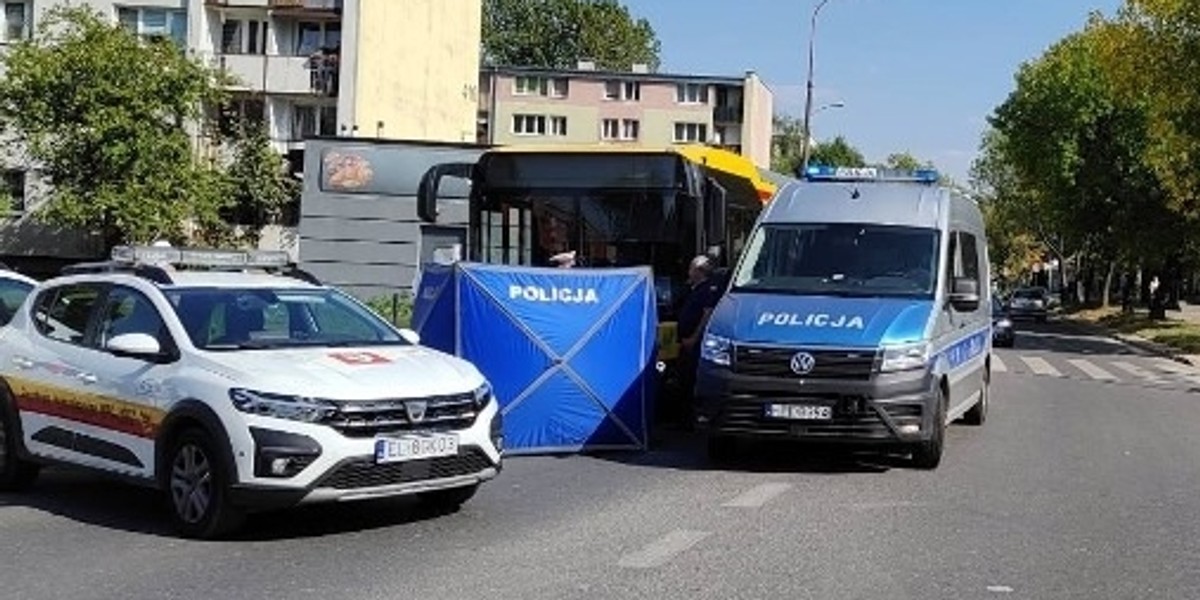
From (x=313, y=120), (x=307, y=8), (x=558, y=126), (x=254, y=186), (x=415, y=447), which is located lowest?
(x=415, y=447)

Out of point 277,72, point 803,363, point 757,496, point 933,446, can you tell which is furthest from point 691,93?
point 757,496

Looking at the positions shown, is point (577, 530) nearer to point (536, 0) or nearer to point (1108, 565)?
point (1108, 565)

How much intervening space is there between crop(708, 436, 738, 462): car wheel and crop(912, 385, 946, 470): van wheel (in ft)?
4.76

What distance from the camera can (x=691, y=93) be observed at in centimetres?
9638

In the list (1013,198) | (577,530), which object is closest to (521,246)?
(577,530)

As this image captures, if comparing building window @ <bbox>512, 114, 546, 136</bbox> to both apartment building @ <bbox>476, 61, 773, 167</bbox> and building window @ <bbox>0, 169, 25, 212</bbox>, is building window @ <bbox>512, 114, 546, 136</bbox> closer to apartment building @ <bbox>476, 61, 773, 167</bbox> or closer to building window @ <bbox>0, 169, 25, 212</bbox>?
apartment building @ <bbox>476, 61, 773, 167</bbox>

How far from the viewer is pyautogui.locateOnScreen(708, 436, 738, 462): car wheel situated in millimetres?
11812

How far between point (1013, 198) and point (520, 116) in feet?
102

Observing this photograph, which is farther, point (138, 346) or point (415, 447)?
point (138, 346)

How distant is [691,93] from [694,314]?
276 feet

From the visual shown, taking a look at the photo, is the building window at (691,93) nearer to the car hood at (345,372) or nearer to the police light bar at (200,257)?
Answer: the police light bar at (200,257)

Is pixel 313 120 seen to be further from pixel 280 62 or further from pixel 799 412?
pixel 799 412

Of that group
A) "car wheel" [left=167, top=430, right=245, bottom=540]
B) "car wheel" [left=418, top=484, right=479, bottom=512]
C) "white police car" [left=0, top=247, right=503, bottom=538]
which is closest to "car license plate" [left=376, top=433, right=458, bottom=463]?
"white police car" [left=0, top=247, right=503, bottom=538]

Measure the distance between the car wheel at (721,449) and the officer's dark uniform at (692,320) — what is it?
1.37 meters
